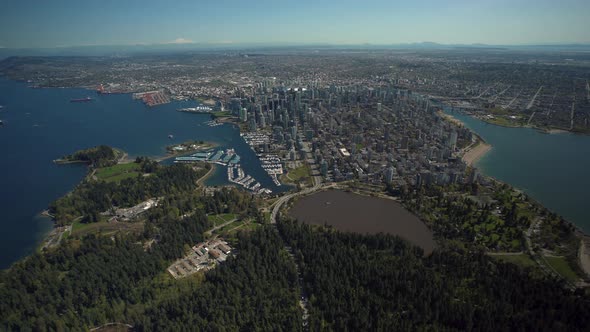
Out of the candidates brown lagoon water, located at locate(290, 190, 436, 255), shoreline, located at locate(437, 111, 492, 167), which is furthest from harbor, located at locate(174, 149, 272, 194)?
shoreline, located at locate(437, 111, 492, 167)

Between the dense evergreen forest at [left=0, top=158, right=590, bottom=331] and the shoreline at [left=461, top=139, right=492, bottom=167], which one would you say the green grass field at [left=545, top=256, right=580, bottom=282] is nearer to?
the dense evergreen forest at [left=0, top=158, right=590, bottom=331]

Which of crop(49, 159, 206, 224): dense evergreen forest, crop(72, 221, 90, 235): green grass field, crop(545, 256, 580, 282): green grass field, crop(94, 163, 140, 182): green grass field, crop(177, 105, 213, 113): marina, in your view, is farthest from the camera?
crop(177, 105, 213, 113): marina

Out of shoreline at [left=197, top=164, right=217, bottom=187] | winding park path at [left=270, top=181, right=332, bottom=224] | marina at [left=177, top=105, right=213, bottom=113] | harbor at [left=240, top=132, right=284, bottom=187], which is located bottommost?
winding park path at [left=270, top=181, right=332, bottom=224]

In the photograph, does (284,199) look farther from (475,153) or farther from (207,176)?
(475,153)

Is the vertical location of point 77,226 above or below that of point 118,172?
below

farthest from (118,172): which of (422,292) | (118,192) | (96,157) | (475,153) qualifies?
(475,153)

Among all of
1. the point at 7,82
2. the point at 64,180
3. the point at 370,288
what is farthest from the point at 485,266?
the point at 7,82

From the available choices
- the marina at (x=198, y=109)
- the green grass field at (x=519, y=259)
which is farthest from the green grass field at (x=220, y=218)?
the marina at (x=198, y=109)
